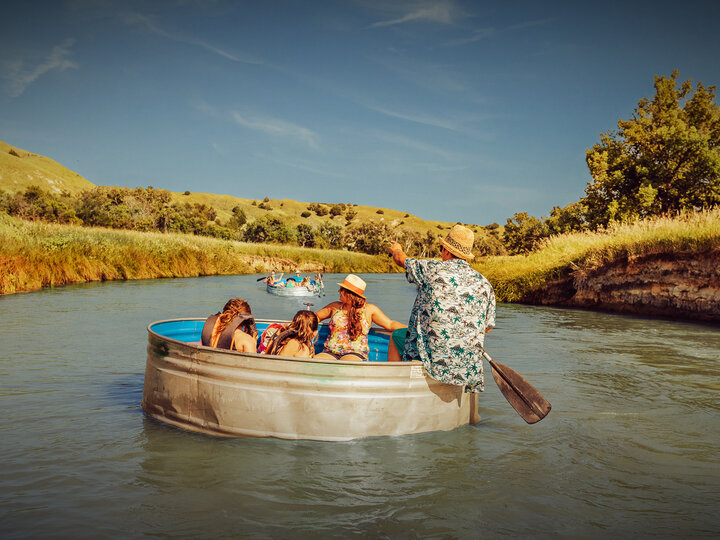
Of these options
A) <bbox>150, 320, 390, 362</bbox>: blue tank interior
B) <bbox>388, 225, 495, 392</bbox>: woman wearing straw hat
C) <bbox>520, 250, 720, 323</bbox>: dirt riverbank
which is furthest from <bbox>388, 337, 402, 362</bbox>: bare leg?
<bbox>520, 250, 720, 323</bbox>: dirt riverbank

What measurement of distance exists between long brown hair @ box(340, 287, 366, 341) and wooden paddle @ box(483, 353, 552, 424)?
1.56m

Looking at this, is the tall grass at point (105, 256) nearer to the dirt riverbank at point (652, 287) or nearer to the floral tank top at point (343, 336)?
the floral tank top at point (343, 336)

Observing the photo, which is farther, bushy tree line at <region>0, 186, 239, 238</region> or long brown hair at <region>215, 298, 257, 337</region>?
bushy tree line at <region>0, 186, 239, 238</region>

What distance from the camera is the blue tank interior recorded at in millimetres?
6940

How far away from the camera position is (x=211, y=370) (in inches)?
201

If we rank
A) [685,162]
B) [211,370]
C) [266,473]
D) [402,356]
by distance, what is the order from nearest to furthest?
[266,473] → [211,370] → [402,356] → [685,162]

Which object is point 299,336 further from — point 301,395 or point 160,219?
point 160,219

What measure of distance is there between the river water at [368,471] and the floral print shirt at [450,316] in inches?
32.9

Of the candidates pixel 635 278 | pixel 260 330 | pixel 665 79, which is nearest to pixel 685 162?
pixel 665 79

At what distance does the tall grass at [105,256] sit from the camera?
19.6 metres

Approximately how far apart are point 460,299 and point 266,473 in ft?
7.74

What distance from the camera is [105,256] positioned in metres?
25.2

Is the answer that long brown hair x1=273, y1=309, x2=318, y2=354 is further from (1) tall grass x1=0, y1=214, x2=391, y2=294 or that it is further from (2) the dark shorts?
(1) tall grass x1=0, y1=214, x2=391, y2=294

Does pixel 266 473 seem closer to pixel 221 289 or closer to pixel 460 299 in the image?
pixel 460 299
